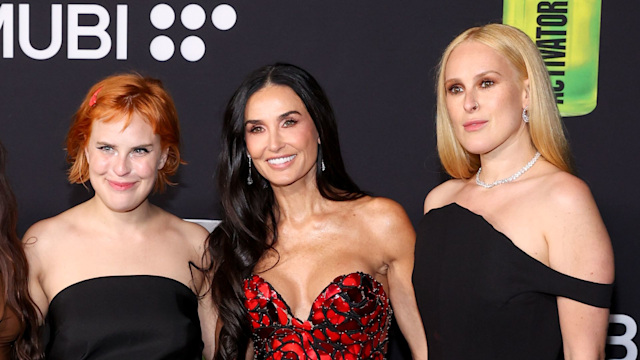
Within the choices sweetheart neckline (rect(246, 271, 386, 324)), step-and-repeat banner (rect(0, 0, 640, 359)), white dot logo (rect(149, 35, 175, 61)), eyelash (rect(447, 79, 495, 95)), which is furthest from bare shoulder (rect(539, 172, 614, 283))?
white dot logo (rect(149, 35, 175, 61))

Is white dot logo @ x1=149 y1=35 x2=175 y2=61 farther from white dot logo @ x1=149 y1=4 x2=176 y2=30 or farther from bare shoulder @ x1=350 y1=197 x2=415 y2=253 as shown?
bare shoulder @ x1=350 y1=197 x2=415 y2=253

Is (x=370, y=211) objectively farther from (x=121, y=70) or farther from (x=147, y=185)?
(x=121, y=70)

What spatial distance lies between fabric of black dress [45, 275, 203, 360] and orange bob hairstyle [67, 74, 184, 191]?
39 cm

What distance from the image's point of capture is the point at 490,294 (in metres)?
2.00

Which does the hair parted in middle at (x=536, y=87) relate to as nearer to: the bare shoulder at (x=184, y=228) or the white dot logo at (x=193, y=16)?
the bare shoulder at (x=184, y=228)

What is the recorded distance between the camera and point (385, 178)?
333cm

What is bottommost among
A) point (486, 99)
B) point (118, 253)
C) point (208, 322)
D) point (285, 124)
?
point (208, 322)

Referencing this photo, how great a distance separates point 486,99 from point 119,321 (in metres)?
1.26

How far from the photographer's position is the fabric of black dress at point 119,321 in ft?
7.52

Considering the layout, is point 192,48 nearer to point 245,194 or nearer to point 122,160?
point 245,194

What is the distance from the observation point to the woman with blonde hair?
193 centimetres

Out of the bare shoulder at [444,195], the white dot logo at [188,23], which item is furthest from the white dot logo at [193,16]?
the bare shoulder at [444,195]

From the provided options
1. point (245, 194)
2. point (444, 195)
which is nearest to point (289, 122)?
point (245, 194)

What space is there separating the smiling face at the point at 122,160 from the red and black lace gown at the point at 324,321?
0.48m
